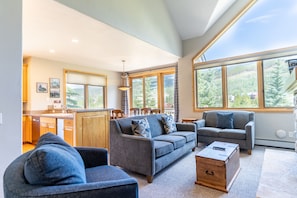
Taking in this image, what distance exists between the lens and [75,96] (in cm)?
602

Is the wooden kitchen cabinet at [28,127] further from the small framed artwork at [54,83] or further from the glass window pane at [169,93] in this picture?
the glass window pane at [169,93]

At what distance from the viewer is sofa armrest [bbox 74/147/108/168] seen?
1.77 m

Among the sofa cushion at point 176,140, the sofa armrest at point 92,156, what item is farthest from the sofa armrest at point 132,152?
the sofa armrest at point 92,156

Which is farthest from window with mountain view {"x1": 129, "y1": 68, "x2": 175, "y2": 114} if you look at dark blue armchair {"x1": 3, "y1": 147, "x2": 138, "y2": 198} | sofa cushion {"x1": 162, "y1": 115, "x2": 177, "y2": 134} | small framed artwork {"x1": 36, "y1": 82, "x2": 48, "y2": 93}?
dark blue armchair {"x1": 3, "y1": 147, "x2": 138, "y2": 198}

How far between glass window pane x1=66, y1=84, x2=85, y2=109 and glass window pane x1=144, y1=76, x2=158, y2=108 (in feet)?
8.38

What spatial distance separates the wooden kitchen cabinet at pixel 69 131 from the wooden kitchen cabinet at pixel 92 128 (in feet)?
0.71

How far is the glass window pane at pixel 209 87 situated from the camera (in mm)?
4988

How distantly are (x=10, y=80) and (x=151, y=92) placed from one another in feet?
17.9

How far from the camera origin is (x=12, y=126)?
6.01ft

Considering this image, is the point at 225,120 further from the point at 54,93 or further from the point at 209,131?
the point at 54,93

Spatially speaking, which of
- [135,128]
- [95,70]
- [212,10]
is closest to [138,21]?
[212,10]

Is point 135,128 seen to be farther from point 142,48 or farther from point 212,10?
point 212,10

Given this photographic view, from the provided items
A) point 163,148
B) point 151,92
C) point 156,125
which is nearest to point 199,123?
point 156,125

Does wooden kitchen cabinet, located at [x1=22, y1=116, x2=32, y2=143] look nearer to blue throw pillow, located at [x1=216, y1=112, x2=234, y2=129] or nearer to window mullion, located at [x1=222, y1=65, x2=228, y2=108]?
blue throw pillow, located at [x1=216, y1=112, x2=234, y2=129]
